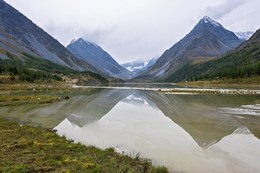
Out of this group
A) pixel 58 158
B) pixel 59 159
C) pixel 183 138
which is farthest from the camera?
pixel 183 138

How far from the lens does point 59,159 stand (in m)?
19.1

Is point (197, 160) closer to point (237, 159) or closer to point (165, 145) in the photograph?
point (237, 159)

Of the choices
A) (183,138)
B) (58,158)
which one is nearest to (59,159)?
(58,158)

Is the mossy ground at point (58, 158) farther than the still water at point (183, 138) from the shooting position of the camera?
No

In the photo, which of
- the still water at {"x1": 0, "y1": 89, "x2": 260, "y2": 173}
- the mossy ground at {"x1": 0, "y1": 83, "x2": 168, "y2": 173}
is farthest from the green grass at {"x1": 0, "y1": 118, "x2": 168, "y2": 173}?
the still water at {"x1": 0, "y1": 89, "x2": 260, "y2": 173}

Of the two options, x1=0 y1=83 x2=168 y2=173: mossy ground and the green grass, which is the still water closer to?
the green grass

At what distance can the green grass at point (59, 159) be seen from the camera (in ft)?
54.7

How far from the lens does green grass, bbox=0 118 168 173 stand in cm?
1669

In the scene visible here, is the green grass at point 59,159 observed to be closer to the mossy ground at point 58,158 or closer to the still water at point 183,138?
the mossy ground at point 58,158

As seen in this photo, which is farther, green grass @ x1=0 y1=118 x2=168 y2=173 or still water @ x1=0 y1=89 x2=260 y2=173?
still water @ x1=0 y1=89 x2=260 y2=173

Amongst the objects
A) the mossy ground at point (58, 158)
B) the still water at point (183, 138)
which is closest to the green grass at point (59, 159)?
the mossy ground at point (58, 158)

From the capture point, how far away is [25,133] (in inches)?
A: 1113

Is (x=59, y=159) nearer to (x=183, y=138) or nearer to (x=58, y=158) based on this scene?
(x=58, y=158)

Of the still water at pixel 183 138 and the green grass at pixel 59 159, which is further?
the still water at pixel 183 138
